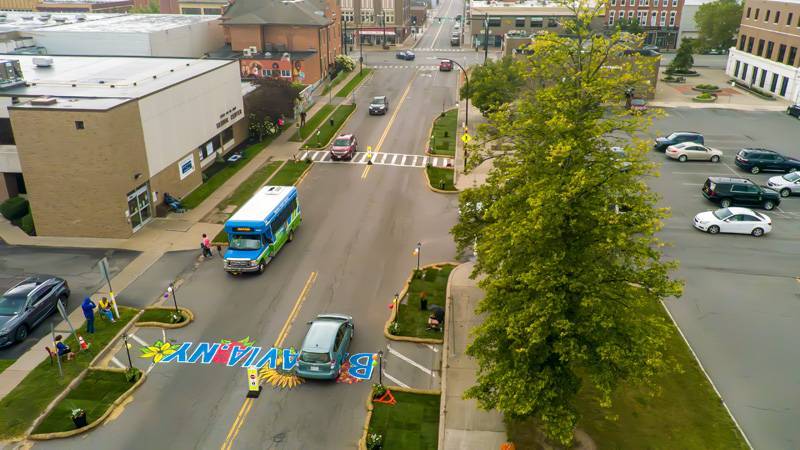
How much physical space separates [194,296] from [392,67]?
74526mm

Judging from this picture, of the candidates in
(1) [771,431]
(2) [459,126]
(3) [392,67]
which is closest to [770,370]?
(1) [771,431]

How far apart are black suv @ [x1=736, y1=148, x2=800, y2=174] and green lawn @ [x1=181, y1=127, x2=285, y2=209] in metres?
40.0

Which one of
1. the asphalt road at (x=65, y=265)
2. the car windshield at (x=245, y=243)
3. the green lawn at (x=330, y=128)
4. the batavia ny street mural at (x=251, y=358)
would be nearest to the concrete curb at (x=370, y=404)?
the batavia ny street mural at (x=251, y=358)

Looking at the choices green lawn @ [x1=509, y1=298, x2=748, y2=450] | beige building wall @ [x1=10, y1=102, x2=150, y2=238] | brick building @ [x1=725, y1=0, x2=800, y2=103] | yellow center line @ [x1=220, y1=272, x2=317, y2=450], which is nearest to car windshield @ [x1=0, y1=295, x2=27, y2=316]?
beige building wall @ [x1=10, y1=102, x2=150, y2=238]

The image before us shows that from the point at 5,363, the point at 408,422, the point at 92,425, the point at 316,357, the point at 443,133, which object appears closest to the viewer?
the point at 92,425

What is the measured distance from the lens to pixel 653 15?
114625 mm

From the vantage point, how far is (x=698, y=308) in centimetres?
2723

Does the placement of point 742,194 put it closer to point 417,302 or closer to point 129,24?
point 417,302

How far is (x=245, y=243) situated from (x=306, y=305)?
528 cm

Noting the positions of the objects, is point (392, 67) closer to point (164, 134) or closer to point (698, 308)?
point (164, 134)

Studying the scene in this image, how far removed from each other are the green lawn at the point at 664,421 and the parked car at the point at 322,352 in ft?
22.9

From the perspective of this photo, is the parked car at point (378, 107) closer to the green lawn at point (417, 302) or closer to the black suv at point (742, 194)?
the black suv at point (742, 194)

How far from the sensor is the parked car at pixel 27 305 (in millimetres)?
24234

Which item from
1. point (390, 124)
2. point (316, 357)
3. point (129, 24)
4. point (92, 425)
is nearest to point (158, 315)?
point (92, 425)
